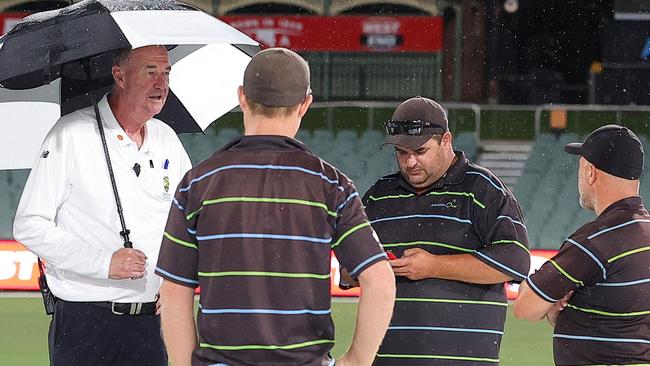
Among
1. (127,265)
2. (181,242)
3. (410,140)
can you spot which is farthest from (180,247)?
(410,140)

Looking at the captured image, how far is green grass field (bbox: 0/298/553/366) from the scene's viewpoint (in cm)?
916

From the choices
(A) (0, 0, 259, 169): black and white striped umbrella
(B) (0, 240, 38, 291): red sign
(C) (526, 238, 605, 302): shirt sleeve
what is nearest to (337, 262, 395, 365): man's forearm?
(C) (526, 238, 605, 302): shirt sleeve

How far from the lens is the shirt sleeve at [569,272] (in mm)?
4203

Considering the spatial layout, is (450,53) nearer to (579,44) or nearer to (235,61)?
(579,44)

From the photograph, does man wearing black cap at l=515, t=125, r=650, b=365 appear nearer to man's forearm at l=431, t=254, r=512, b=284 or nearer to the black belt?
man's forearm at l=431, t=254, r=512, b=284

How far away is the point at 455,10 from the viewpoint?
2203 cm

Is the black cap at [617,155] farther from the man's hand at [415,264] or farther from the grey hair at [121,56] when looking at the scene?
the grey hair at [121,56]

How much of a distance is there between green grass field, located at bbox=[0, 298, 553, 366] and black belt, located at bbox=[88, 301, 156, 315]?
4532 millimetres

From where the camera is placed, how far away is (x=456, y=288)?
458 centimetres

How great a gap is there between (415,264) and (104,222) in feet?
3.73

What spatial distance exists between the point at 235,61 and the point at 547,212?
35.6ft

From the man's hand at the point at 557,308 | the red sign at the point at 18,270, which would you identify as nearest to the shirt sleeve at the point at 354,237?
the man's hand at the point at 557,308

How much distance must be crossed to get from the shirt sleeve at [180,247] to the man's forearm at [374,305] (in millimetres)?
461

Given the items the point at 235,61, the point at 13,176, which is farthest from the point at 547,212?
the point at 235,61
